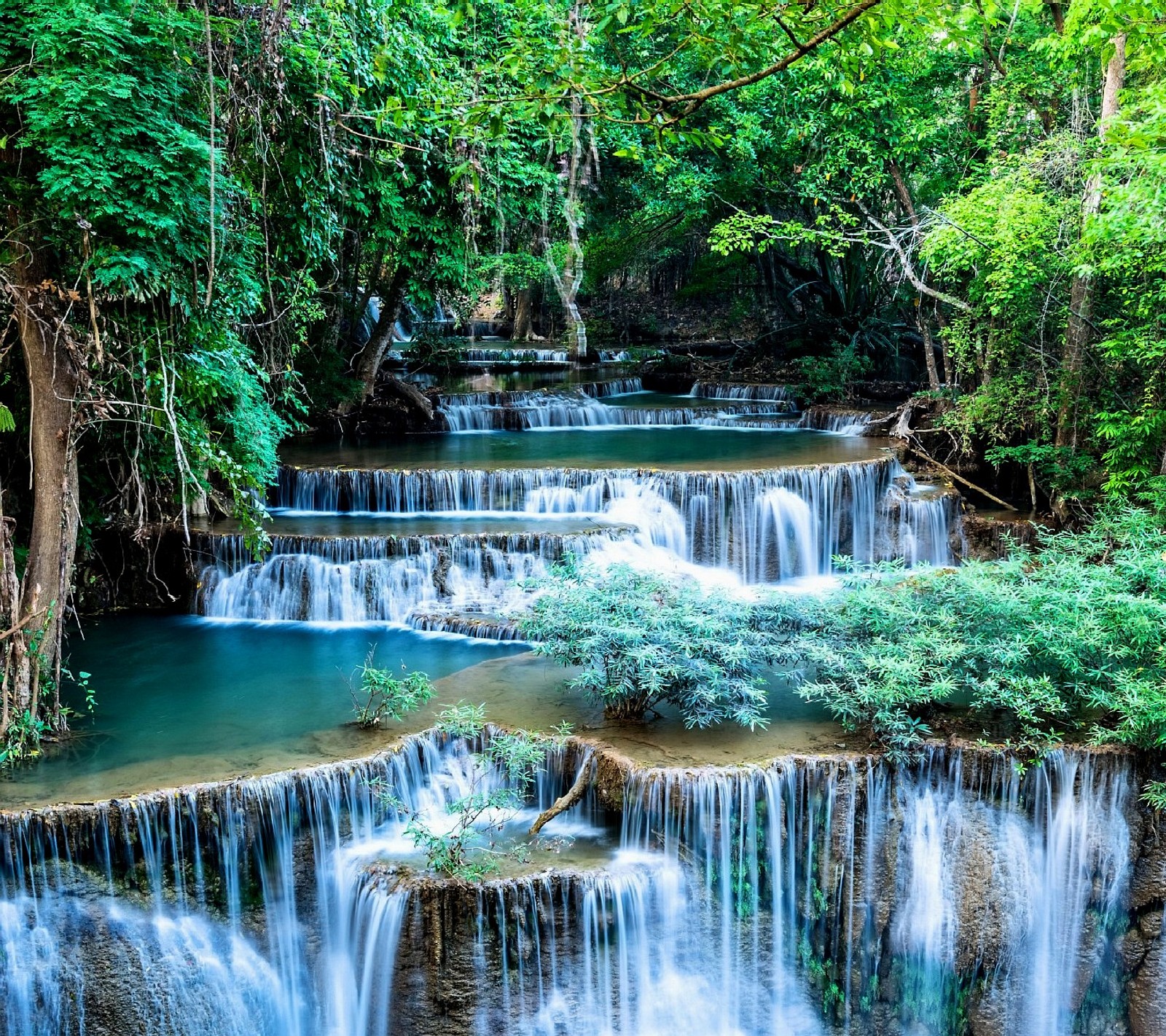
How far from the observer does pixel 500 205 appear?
13.2 meters

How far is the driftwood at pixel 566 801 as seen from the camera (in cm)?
669

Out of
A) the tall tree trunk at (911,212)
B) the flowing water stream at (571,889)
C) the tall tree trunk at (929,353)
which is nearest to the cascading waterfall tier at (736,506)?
the tall tree trunk at (929,353)

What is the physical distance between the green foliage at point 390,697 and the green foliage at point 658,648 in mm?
961

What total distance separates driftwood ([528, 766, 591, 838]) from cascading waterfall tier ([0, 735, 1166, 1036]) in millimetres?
142

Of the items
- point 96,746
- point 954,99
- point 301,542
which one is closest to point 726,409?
point 954,99

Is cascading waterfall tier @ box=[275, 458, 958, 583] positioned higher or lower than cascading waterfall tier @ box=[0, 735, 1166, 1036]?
higher

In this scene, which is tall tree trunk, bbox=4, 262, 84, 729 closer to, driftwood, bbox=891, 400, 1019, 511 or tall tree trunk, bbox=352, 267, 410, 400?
tall tree trunk, bbox=352, 267, 410, 400

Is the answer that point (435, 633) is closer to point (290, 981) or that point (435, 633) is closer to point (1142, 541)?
point (290, 981)

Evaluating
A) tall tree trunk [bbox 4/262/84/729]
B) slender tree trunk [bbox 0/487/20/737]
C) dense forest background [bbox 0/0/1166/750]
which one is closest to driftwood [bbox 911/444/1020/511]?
dense forest background [bbox 0/0/1166/750]

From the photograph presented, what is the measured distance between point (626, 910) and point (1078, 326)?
885 centimetres

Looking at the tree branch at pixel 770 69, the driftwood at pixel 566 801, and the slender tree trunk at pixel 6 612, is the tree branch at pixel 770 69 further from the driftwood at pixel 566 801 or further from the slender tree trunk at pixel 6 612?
the slender tree trunk at pixel 6 612

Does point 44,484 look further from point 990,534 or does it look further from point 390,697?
point 990,534

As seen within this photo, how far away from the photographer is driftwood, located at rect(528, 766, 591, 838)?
6.69 m

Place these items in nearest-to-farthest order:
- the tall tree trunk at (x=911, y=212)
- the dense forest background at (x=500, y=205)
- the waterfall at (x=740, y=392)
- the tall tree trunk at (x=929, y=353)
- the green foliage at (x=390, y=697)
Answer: the dense forest background at (x=500, y=205) < the green foliage at (x=390, y=697) < the tall tree trunk at (x=911, y=212) < the tall tree trunk at (x=929, y=353) < the waterfall at (x=740, y=392)
